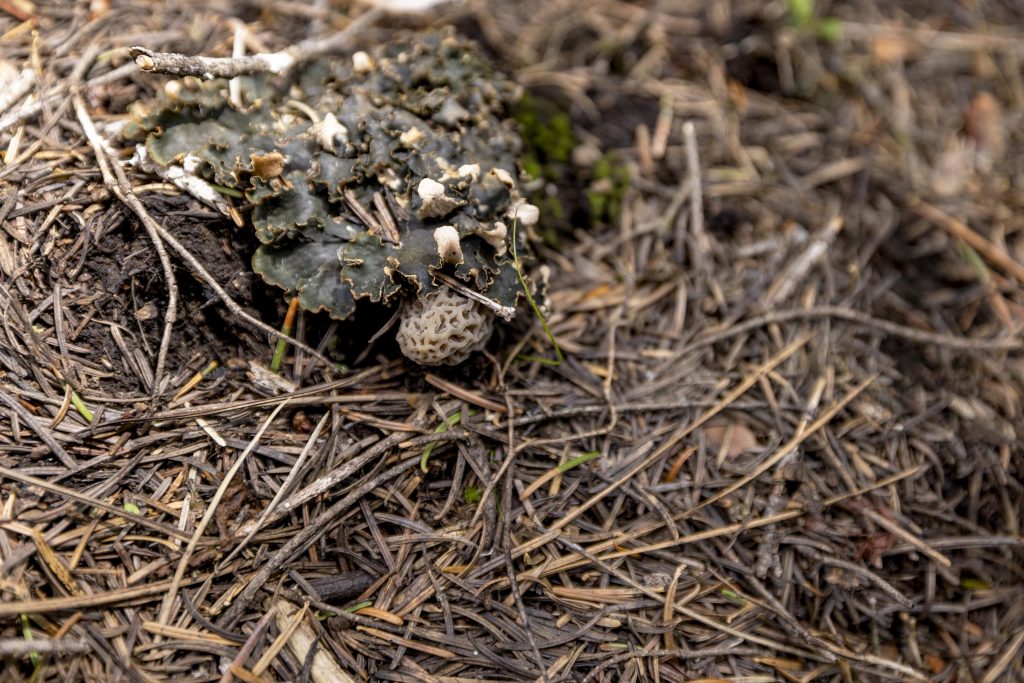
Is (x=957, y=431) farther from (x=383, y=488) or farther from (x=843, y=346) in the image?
(x=383, y=488)

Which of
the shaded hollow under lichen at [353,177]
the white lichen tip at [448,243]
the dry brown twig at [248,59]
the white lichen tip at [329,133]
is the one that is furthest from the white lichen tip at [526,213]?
the dry brown twig at [248,59]

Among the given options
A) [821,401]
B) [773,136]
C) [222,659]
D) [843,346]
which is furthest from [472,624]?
[773,136]

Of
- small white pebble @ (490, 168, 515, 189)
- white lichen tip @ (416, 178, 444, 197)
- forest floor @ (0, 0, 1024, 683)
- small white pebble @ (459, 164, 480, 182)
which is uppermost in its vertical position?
white lichen tip @ (416, 178, 444, 197)

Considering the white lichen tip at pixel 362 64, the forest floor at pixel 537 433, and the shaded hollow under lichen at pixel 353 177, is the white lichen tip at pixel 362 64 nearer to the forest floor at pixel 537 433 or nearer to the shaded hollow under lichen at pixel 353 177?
the shaded hollow under lichen at pixel 353 177

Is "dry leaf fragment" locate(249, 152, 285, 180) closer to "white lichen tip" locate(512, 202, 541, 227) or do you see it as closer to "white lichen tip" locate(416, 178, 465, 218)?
"white lichen tip" locate(416, 178, 465, 218)

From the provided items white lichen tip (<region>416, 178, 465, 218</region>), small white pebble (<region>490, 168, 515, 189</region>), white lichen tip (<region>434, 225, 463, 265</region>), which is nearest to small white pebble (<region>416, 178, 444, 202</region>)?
white lichen tip (<region>416, 178, 465, 218</region>)

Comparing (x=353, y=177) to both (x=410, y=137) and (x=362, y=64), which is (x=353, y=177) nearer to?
(x=410, y=137)

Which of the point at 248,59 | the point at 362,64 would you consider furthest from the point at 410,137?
the point at 248,59
